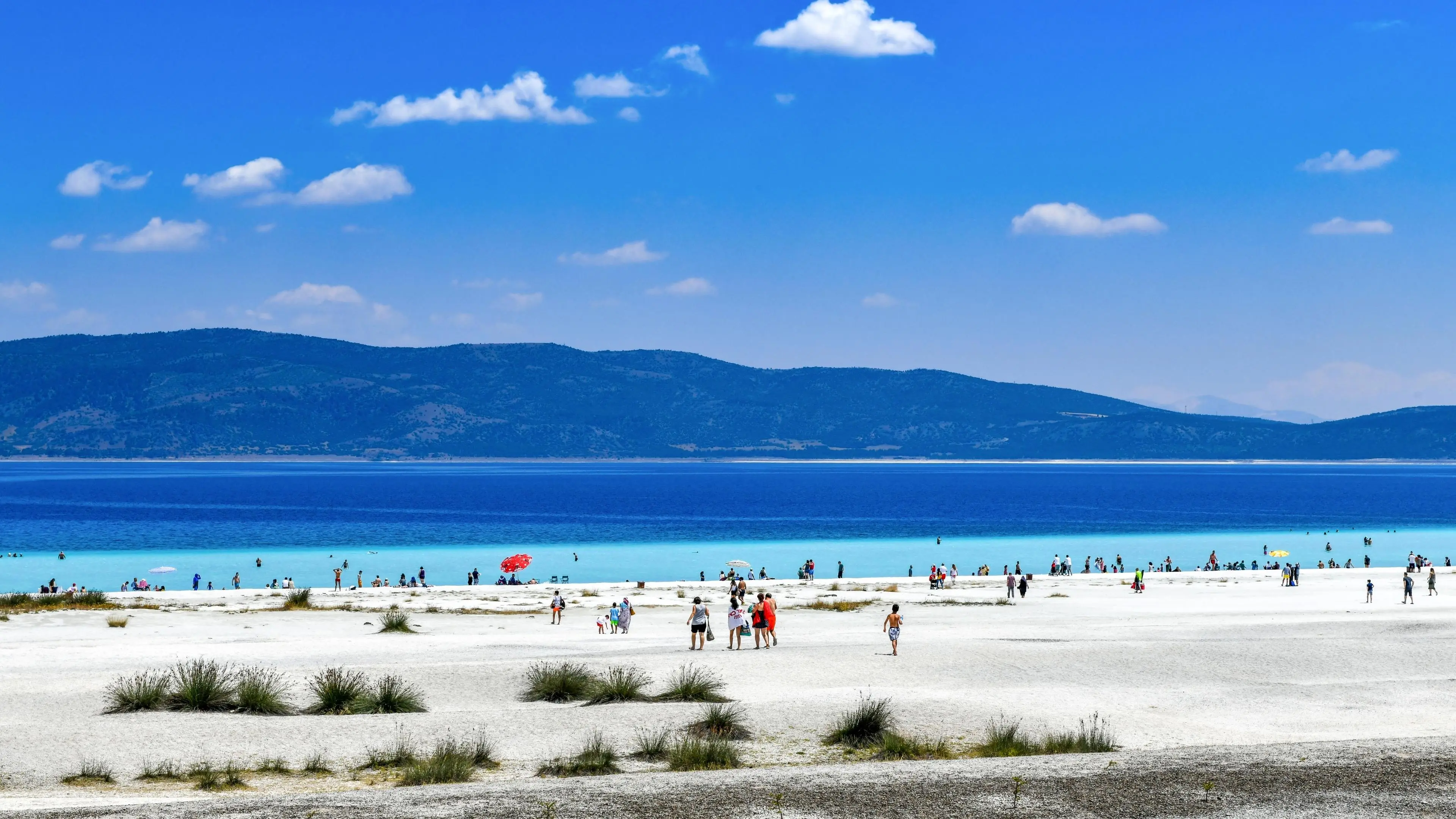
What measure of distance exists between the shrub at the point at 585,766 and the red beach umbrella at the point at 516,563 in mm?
41557

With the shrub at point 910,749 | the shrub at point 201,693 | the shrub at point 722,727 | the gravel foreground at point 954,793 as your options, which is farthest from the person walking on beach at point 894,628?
the shrub at point 201,693

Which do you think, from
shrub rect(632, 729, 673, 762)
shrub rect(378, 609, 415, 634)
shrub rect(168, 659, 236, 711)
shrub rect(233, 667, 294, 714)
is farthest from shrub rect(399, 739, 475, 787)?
shrub rect(378, 609, 415, 634)

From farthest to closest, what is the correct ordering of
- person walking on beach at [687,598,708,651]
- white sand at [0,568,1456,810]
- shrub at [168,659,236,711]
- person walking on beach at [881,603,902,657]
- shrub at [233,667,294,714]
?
person walking on beach at [687,598,708,651] → person walking on beach at [881,603,902,657] → shrub at [168,659,236,711] → shrub at [233,667,294,714] → white sand at [0,568,1456,810]

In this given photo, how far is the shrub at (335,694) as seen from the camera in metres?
17.8

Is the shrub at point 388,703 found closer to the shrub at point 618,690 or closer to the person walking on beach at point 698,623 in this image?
the shrub at point 618,690

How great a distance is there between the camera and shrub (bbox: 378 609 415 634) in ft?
103

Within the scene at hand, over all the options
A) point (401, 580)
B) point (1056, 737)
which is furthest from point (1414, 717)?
point (401, 580)

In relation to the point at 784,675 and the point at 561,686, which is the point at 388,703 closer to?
the point at 561,686

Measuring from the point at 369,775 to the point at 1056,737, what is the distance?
8.45 metres

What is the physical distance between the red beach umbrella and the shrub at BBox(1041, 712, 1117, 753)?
4146cm

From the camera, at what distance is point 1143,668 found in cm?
2275

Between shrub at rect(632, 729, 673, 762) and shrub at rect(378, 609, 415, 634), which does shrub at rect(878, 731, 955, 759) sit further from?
shrub at rect(378, 609, 415, 634)

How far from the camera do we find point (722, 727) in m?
16.2

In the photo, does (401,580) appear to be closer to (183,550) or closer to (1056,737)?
(183,550)
